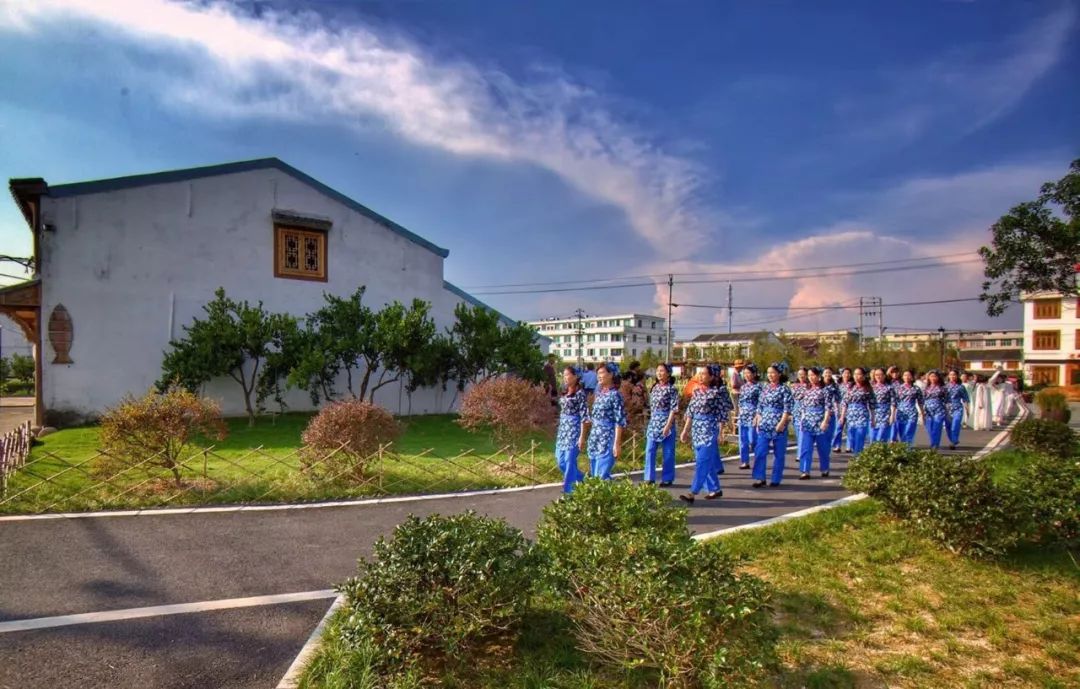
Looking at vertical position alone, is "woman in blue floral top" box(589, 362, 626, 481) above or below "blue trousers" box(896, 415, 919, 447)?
above

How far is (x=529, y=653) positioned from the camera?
3521 mm

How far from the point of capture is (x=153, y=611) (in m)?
4.34

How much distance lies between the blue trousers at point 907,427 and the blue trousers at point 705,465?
7400 mm

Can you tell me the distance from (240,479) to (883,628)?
826 cm

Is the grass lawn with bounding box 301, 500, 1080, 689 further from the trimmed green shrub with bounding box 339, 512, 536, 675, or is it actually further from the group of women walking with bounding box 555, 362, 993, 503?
the group of women walking with bounding box 555, 362, 993, 503

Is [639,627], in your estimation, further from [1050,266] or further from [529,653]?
[1050,266]

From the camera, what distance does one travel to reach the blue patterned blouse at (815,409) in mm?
9562

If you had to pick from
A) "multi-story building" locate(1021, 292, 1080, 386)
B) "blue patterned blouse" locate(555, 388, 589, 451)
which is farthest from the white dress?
"multi-story building" locate(1021, 292, 1080, 386)

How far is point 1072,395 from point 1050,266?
40.7m

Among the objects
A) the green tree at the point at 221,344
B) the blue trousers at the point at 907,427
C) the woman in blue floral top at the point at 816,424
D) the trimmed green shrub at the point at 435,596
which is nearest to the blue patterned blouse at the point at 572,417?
the trimmed green shrub at the point at 435,596

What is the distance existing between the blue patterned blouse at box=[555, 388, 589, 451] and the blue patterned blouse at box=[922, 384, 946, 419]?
32.4 feet

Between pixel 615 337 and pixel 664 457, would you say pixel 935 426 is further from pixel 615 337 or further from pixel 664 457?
pixel 615 337

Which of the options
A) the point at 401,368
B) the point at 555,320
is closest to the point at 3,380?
the point at 401,368

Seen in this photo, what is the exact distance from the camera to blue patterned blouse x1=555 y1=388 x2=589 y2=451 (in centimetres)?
705
